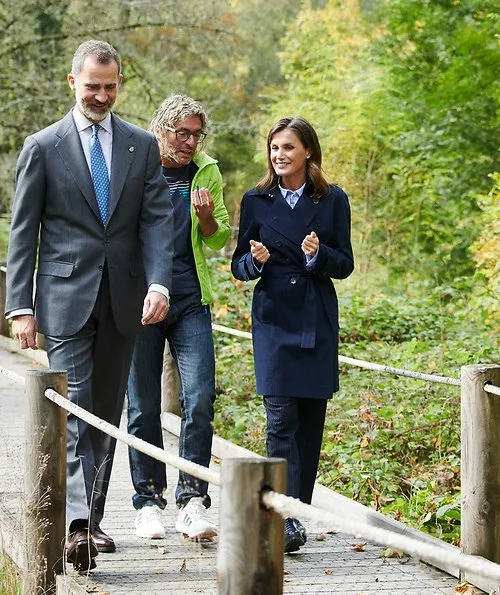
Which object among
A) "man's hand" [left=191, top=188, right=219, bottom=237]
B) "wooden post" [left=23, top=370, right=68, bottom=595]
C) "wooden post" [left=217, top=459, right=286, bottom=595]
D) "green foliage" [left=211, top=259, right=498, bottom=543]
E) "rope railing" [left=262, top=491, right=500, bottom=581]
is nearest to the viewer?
"rope railing" [left=262, top=491, right=500, bottom=581]

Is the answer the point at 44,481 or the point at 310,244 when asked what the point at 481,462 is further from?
the point at 44,481

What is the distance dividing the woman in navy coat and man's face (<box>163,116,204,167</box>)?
1.11 feet

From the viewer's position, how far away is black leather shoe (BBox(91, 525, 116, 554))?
5.29m

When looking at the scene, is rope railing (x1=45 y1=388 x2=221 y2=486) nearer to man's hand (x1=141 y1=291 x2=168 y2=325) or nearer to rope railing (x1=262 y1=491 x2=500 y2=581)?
rope railing (x1=262 y1=491 x2=500 y2=581)

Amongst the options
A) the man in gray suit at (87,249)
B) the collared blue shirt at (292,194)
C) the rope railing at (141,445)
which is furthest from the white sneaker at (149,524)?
the collared blue shirt at (292,194)

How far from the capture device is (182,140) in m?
5.63

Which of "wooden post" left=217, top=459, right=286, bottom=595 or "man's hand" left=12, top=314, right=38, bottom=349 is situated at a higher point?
"man's hand" left=12, top=314, right=38, bottom=349

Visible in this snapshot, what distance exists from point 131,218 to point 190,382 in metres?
0.90

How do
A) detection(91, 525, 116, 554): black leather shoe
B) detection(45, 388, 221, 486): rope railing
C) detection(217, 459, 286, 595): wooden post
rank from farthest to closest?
detection(91, 525, 116, 554): black leather shoe, detection(45, 388, 221, 486): rope railing, detection(217, 459, 286, 595): wooden post

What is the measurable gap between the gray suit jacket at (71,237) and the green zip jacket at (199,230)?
0.52 meters

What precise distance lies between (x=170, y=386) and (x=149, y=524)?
358 cm

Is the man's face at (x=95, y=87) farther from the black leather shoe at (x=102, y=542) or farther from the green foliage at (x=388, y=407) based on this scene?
the green foliage at (x=388, y=407)

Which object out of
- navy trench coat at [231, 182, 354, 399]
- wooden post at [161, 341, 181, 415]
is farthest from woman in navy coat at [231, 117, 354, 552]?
wooden post at [161, 341, 181, 415]

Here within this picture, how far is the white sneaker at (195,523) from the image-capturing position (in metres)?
5.44
